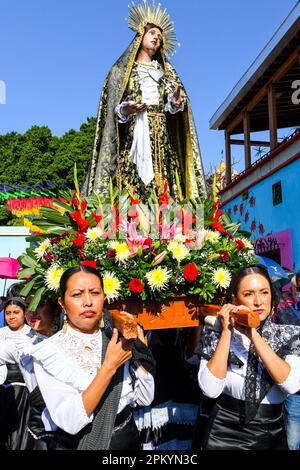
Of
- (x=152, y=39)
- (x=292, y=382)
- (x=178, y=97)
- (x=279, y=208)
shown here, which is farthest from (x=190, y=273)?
(x=279, y=208)

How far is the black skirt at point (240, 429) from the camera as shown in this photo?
223 centimetres

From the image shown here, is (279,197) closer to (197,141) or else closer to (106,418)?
(197,141)

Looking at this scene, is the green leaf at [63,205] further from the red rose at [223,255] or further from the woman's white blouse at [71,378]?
the woman's white blouse at [71,378]

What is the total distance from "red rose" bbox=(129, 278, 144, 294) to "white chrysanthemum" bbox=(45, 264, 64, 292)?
0.40 m

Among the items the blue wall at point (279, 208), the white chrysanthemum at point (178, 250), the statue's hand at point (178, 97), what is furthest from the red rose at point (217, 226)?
the blue wall at point (279, 208)

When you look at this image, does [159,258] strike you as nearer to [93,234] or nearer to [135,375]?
[93,234]

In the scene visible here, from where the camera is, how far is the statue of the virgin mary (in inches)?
167

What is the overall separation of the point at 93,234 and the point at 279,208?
853cm

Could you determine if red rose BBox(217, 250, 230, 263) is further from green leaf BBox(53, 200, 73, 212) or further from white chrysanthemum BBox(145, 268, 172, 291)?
green leaf BBox(53, 200, 73, 212)

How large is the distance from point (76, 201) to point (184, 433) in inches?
71.1

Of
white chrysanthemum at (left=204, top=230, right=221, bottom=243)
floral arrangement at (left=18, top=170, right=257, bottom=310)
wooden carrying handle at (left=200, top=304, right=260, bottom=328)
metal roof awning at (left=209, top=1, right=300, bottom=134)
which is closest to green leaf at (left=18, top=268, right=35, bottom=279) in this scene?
floral arrangement at (left=18, top=170, right=257, bottom=310)
